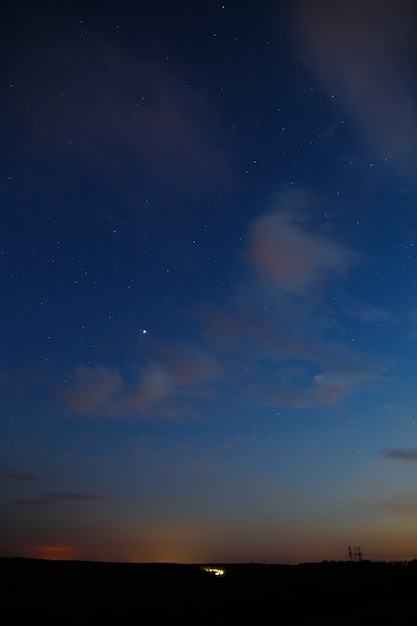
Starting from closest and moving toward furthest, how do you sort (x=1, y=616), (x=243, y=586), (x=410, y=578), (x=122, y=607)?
(x=1, y=616), (x=122, y=607), (x=243, y=586), (x=410, y=578)

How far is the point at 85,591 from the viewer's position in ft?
106

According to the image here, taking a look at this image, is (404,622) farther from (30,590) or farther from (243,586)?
(30,590)

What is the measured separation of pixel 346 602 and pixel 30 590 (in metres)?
18.7

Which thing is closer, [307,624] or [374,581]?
[307,624]

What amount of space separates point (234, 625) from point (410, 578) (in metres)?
27.8

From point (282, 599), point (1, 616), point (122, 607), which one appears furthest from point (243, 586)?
point (1, 616)

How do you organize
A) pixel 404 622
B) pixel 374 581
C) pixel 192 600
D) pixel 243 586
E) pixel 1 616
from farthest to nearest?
pixel 374 581, pixel 243 586, pixel 192 600, pixel 1 616, pixel 404 622

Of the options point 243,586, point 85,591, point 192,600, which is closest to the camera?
point 192,600

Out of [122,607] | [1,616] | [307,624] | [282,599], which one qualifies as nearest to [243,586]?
[282,599]

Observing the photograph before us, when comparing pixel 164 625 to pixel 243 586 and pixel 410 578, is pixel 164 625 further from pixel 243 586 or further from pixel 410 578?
pixel 410 578

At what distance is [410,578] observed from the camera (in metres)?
42.9

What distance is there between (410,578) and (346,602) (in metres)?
17.9

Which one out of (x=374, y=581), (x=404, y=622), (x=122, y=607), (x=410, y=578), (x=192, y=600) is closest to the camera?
(x=404, y=622)

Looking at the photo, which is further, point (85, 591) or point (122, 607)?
point (85, 591)
